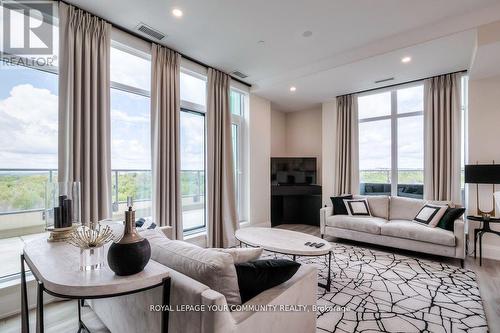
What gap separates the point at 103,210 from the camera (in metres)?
2.76

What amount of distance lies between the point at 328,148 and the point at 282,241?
11.3 ft

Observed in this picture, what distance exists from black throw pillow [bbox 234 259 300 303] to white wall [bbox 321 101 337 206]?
4.33 meters

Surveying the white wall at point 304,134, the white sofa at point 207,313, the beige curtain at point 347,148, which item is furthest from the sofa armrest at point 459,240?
the white wall at point 304,134

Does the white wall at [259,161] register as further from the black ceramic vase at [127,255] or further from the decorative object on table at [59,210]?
the black ceramic vase at [127,255]

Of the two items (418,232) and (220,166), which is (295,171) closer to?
(220,166)

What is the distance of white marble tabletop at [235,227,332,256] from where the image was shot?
2426 mm

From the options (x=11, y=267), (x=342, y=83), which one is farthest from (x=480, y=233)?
(x=11, y=267)

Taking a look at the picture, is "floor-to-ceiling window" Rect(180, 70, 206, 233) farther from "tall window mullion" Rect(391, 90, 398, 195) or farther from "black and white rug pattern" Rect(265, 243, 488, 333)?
"tall window mullion" Rect(391, 90, 398, 195)

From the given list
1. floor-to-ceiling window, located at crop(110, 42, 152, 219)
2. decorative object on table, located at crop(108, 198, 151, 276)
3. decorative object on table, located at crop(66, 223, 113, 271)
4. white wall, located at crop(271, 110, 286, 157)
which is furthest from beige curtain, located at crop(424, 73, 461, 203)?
decorative object on table, located at crop(66, 223, 113, 271)

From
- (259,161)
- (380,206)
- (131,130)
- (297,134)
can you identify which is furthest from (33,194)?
(297,134)

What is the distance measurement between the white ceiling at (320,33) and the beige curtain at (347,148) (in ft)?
2.77

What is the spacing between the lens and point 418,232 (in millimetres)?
3506

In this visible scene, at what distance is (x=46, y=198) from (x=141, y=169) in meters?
1.59

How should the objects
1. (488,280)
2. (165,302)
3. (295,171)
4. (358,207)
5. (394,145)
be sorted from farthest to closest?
(295,171)
(394,145)
(358,207)
(488,280)
(165,302)
